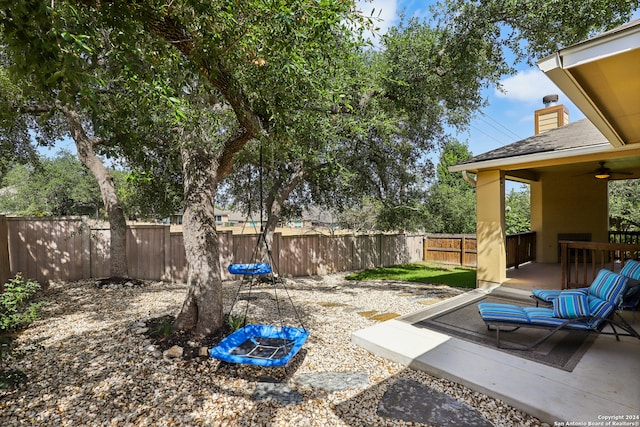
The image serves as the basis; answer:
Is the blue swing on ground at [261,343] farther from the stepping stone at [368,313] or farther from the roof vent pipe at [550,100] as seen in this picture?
the roof vent pipe at [550,100]

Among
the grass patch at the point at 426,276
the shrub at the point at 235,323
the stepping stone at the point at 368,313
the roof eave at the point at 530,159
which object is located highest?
the roof eave at the point at 530,159

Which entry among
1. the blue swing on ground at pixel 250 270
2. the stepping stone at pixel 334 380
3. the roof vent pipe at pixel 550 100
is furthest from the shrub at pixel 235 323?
the roof vent pipe at pixel 550 100

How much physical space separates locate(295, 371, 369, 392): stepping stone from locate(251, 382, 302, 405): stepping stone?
219 millimetres

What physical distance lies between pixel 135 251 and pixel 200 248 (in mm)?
5309

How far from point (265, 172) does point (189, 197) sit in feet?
19.5

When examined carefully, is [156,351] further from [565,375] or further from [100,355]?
[565,375]

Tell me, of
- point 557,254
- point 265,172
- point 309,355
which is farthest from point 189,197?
point 557,254

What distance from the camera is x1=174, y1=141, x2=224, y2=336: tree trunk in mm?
4406

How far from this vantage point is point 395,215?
38.2 ft

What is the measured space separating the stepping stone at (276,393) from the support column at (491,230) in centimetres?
567

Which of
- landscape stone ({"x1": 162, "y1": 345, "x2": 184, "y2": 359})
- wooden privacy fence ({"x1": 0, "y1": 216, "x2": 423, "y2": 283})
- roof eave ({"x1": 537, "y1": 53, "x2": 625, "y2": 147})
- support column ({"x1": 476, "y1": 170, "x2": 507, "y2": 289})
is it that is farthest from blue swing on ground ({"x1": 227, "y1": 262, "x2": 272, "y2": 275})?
roof eave ({"x1": 537, "y1": 53, "x2": 625, "y2": 147})

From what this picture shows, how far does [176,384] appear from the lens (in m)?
3.32

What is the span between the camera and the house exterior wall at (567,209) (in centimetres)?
934

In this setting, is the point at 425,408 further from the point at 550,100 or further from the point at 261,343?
the point at 550,100
